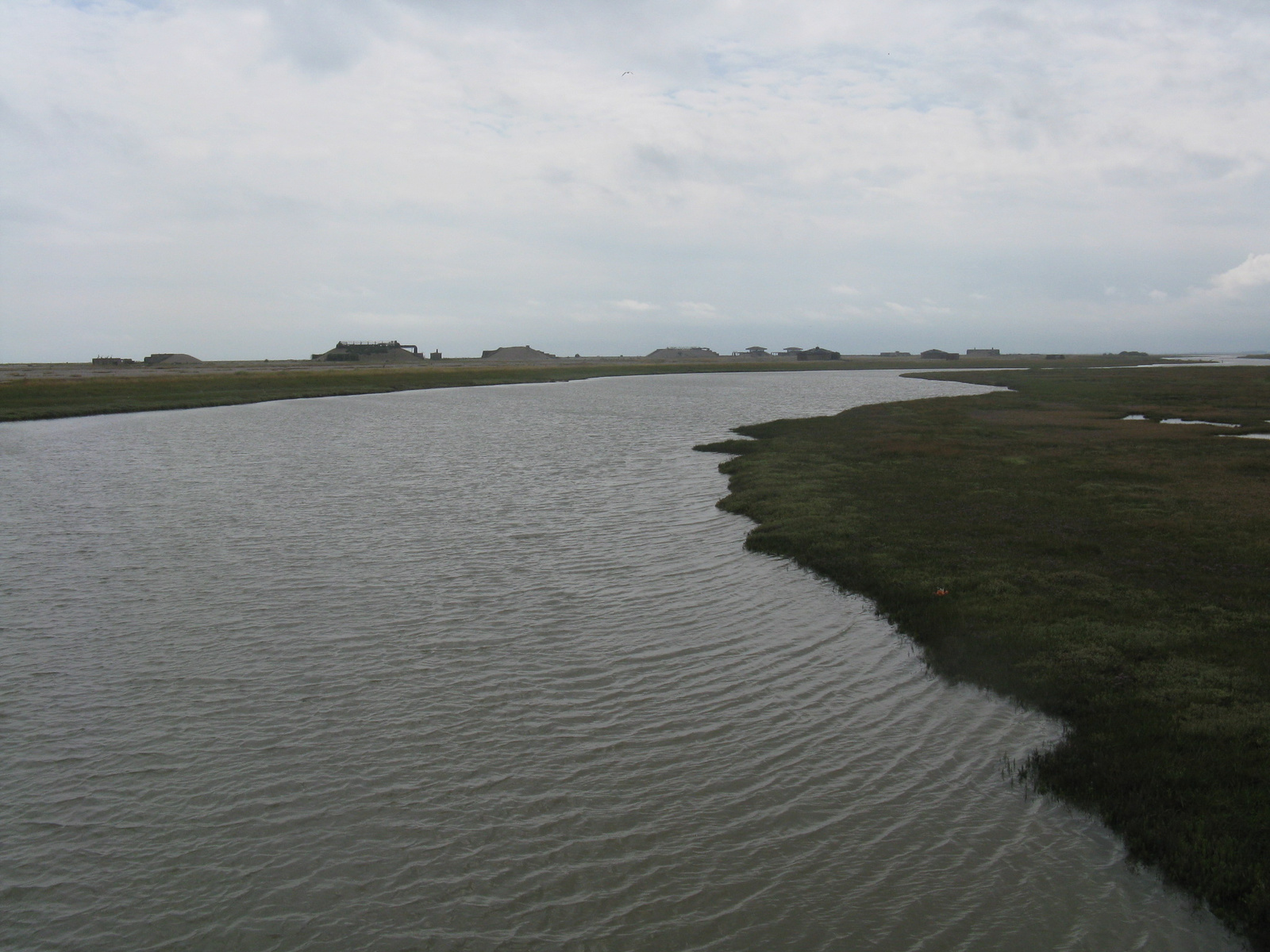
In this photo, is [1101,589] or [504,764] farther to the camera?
[1101,589]

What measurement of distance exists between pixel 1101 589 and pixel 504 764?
38.8ft

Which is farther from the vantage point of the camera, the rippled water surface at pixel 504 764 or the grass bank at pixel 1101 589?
the grass bank at pixel 1101 589

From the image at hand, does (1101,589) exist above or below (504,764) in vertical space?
above

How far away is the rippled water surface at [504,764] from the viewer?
24.7 ft

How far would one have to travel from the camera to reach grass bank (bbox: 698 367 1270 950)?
891cm

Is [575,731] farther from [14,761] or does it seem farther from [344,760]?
[14,761]

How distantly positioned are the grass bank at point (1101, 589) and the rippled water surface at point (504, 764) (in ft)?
2.32

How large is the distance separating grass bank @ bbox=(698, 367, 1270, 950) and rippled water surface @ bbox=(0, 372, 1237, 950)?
2.32ft

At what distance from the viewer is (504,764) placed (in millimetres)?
10117

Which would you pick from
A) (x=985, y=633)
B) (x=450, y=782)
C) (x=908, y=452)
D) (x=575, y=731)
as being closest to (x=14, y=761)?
(x=450, y=782)

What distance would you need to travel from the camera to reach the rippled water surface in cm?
752

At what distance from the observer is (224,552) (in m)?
20.3

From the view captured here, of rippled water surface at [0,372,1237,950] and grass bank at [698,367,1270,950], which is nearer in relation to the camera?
rippled water surface at [0,372,1237,950]

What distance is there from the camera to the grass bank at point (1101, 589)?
29.2 feet
